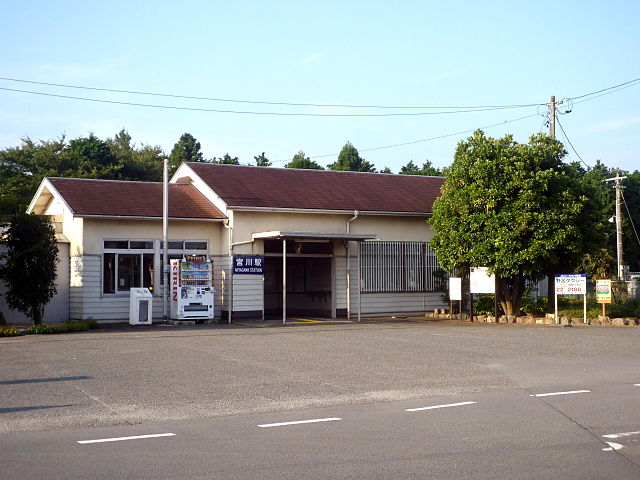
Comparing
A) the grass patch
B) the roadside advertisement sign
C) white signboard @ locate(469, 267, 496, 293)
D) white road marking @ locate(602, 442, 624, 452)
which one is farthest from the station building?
white road marking @ locate(602, 442, 624, 452)

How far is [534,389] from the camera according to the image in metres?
11.9

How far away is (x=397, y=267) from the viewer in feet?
96.9

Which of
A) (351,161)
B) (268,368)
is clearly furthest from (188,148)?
(268,368)

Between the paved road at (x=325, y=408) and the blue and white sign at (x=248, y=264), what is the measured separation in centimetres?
685

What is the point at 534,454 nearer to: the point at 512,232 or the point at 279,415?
the point at 279,415

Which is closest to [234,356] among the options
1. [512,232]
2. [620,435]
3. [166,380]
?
[166,380]

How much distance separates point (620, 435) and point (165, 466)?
468 cm

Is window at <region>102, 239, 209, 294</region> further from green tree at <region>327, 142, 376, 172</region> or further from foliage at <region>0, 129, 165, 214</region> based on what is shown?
green tree at <region>327, 142, 376, 172</region>

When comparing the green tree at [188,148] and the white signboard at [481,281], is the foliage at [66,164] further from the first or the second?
the white signboard at [481,281]

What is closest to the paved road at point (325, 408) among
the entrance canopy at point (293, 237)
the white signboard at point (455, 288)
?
the entrance canopy at point (293, 237)

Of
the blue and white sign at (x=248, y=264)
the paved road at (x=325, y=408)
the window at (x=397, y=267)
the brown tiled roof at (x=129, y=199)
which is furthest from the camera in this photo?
the window at (x=397, y=267)

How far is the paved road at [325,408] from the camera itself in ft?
23.9

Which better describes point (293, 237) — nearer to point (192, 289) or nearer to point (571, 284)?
point (192, 289)

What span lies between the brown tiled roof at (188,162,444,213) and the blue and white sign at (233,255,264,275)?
1800 millimetres
